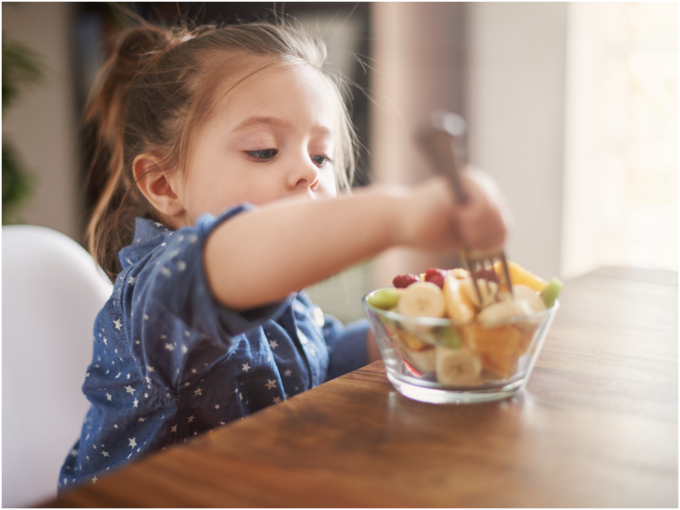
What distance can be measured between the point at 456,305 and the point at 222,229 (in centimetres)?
20

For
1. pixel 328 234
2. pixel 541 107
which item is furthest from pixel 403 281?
pixel 541 107

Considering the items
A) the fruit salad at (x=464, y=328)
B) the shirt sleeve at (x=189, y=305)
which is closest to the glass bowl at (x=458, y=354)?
the fruit salad at (x=464, y=328)

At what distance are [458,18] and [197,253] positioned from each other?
2.32 m

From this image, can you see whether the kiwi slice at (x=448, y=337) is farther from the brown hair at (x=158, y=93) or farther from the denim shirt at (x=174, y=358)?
the brown hair at (x=158, y=93)

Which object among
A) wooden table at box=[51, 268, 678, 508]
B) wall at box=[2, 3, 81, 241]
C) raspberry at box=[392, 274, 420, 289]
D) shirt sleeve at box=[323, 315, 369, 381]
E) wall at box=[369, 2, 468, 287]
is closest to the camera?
wooden table at box=[51, 268, 678, 508]

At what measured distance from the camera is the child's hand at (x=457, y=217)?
38 cm

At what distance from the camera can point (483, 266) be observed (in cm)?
46

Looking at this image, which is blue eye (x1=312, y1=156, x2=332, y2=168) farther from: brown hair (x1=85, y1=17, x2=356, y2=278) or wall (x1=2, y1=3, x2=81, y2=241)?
wall (x1=2, y1=3, x2=81, y2=241)

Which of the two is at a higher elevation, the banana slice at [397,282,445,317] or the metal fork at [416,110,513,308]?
the metal fork at [416,110,513,308]

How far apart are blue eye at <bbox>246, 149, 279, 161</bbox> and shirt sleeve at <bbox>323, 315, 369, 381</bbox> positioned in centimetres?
35

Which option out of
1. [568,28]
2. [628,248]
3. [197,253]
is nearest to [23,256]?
[197,253]

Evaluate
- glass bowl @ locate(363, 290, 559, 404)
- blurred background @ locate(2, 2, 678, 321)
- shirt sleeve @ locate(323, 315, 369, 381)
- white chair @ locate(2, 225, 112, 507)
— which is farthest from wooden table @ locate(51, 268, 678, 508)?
blurred background @ locate(2, 2, 678, 321)

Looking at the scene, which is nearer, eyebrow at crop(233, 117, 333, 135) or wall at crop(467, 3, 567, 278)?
eyebrow at crop(233, 117, 333, 135)

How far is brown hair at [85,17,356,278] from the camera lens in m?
0.79
